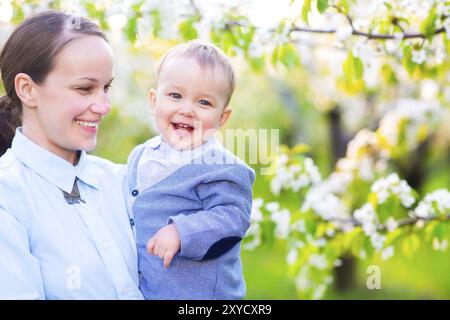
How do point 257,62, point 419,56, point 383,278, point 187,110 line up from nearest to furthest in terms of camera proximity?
point 187,110 < point 419,56 < point 257,62 < point 383,278

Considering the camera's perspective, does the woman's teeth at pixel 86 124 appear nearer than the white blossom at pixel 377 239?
Yes

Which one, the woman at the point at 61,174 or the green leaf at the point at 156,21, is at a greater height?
the green leaf at the point at 156,21

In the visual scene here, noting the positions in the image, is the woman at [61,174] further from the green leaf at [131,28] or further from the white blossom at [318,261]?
the white blossom at [318,261]

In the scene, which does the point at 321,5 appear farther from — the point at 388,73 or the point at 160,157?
the point at 388,73

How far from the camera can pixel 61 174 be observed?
2.06 m

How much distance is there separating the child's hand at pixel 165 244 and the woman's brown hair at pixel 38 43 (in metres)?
0.58

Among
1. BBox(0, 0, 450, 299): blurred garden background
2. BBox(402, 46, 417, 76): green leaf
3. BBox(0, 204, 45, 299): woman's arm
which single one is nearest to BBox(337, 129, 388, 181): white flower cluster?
BBox(0, 0, 450, 299): blurred garden background

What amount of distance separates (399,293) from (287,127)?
8.02m

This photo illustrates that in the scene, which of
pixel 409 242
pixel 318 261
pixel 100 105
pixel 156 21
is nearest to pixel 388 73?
pixel 409 242

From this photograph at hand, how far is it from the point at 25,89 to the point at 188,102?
51 centimetres

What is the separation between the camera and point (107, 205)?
2162 mm

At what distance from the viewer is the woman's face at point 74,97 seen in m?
2.02

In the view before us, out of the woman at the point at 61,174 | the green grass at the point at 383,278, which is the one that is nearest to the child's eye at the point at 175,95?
the woman at the point at 61,174
